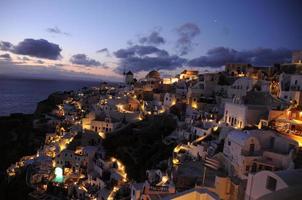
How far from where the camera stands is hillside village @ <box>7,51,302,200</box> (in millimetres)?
14148

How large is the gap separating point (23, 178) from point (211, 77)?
1003 inches

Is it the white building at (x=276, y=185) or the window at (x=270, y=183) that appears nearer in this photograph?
the white building at (x=276, y=185)

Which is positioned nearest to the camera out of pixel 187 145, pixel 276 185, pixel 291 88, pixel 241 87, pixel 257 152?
pixel 276 185

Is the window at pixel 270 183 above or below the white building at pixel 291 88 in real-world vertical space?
below

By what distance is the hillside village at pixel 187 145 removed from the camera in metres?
14.1

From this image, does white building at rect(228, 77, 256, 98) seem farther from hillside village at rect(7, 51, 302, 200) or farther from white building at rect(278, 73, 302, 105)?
white building at rect(278, 73, 302, 105)

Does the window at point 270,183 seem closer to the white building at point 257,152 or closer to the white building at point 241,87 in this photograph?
the white building at point 257,152

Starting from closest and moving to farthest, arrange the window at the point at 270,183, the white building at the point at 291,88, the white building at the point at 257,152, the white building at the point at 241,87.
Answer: the window at the point at 270,183, the white building at the point at 257,152, the white building at the point at 291,88, the white building at the point at 241,87

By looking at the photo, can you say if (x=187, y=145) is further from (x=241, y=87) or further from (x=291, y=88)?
(x=291, y=88)

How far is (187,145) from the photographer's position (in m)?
22.7

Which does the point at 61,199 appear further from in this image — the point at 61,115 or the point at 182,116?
the point at 61,115

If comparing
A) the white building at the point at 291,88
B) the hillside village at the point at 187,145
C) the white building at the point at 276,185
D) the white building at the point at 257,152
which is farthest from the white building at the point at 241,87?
the white building at the point at 276,185

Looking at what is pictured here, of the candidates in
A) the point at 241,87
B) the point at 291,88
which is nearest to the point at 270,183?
the point at 291,88

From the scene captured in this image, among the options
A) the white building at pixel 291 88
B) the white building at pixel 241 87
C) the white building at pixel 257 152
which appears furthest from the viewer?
the white building at pixel 241 87
